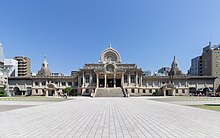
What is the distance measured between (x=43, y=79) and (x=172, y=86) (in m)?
53.9

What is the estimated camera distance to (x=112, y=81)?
9694cm

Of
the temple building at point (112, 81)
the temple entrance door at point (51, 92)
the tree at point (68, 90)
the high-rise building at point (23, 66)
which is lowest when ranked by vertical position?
the temple entrance door at point (51, 92)

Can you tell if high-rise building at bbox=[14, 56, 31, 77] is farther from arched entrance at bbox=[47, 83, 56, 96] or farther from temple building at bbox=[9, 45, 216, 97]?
arched entrance at bbox=[47, 83, 56, 96]

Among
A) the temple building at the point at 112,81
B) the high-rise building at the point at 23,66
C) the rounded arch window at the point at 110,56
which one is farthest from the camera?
the high-rise building at the point at 23,66

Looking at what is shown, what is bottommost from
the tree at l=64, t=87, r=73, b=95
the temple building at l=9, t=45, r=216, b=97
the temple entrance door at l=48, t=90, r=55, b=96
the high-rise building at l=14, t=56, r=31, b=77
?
the temple entrance door at l=48, t=90, r=55, b=96

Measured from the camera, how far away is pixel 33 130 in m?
11.5

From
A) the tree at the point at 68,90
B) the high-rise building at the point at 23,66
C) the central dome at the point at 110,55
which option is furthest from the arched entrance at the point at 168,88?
the high-rise building at the point at 23,66

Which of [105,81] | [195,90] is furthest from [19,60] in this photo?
[195,90]

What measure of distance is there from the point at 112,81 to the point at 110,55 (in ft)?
37.4

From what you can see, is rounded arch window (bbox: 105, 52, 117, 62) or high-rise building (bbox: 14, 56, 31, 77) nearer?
rounded arch window (bbox: 105, 52, 117, 62)

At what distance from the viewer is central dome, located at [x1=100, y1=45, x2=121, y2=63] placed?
325 feet

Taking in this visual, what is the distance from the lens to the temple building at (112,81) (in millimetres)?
91188

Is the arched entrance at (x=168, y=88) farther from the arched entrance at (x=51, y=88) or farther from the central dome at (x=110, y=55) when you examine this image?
the arched entrance at (x=51, y=88)

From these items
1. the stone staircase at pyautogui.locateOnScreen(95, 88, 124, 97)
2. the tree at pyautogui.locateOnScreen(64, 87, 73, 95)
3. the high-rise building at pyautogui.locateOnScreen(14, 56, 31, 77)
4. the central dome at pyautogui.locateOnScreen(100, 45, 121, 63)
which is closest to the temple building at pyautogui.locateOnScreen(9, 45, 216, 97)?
the central dome at pyautogui.locateOnScreen(100, 45, 121, 63)
